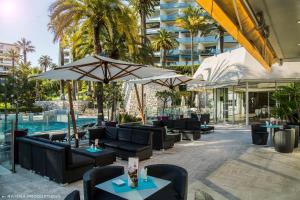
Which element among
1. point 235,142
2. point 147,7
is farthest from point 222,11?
point 147,7

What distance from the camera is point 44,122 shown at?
1201 centimetres

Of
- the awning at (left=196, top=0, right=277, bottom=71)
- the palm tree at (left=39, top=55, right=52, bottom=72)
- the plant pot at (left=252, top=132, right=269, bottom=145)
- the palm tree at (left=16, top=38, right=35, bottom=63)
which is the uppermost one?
the palm tree at (left=16, top=38, right=35, bottom=63)

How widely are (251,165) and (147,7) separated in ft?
71.2

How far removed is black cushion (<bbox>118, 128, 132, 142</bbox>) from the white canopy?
7.63 m

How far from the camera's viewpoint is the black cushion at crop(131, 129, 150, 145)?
7.32 metres

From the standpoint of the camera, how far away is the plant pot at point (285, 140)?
7.99m

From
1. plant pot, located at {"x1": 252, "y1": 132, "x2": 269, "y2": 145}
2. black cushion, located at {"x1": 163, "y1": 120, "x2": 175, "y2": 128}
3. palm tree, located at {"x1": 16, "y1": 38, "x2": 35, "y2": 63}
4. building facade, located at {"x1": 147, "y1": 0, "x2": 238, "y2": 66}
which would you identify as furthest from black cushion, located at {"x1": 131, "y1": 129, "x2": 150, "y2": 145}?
palm tree, located at {"x1": 16, "y1": 38, "x2": 35, "y2": 63}

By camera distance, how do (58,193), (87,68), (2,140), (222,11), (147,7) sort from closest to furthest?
(222,11)
(58,193)
(2,140)
(87,68)
(147,7)

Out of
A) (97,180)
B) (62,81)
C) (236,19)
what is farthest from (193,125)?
(62,81)

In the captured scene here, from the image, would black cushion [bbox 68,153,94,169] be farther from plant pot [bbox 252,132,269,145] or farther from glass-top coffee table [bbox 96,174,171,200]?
plant pot [bbox 252,132,269,145]

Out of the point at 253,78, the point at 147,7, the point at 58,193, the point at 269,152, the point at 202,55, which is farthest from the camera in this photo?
the point at 202,55

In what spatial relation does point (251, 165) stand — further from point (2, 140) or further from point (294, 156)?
point (2, 140)

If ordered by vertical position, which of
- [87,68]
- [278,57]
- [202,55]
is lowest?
[87,68]

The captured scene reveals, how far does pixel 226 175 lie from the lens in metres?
5.78
